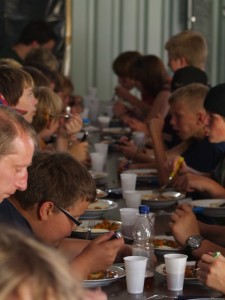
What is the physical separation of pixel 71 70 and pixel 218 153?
20.0 feet

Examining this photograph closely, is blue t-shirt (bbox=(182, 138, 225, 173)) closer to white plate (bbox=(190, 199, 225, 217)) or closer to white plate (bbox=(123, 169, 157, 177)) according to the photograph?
white plate (bbox=(123, 169, 157, 177))

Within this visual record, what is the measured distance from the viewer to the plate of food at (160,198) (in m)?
4.46

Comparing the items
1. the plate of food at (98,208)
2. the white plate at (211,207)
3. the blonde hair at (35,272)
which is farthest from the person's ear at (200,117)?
the blonde hair at (35,272)

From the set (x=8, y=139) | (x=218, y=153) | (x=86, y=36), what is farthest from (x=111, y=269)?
A: (x=86, y=36)

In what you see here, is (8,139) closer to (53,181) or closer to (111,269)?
(53,181)

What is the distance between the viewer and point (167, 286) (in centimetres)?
292

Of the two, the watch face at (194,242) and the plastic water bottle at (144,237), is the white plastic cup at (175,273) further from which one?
the watch face at (194,242)

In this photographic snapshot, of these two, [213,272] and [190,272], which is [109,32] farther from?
[213,272]

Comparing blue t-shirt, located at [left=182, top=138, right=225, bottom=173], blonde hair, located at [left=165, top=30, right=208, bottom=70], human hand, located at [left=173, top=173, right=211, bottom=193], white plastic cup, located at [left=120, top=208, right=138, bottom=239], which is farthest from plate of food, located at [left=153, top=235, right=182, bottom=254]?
blonde hair, located at [left=165, top=30, right=208, bottom=70]

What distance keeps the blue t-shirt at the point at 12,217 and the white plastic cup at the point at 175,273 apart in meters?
0.50

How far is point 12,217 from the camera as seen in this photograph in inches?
119

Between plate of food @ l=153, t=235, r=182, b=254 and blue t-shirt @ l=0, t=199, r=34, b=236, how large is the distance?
0.59 m

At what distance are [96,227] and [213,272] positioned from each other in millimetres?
1114

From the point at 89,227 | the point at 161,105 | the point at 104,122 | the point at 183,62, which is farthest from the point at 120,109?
the point at 89,227
